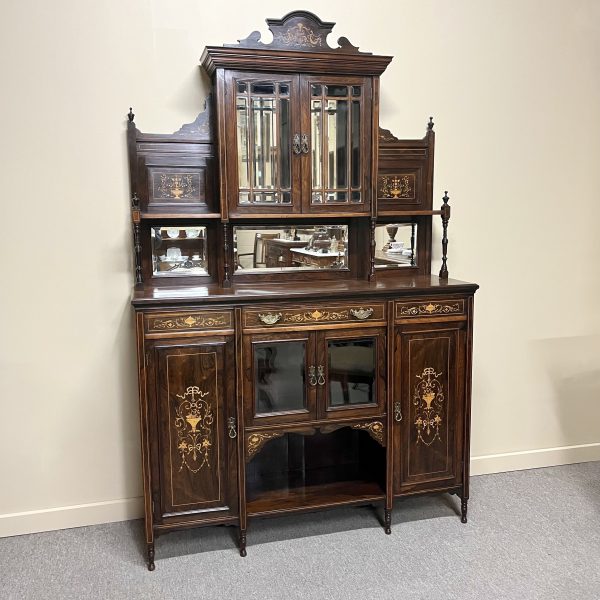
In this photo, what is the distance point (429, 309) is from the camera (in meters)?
2.78

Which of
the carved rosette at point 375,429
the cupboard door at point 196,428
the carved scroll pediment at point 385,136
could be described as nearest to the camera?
the cupboard door at point 196,428

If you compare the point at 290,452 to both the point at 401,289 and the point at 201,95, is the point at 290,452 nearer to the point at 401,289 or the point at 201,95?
the point at 401,289

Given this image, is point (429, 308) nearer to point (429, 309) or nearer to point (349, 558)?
point (429, 309)

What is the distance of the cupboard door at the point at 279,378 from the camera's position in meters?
2.62

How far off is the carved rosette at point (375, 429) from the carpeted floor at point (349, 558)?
432 millimetres

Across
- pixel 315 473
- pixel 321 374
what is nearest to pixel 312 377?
pixel 321 374

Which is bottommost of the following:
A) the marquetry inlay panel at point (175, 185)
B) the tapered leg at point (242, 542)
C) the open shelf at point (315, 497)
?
the tapered leg at point (242, 542)

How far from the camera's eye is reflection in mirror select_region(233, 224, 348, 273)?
2939 mm

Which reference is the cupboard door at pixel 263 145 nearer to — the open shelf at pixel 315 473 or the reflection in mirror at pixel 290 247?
the reflection in mirror at pixel 290 247

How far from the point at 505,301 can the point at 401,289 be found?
0.96m

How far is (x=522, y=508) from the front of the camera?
3064 millimetres

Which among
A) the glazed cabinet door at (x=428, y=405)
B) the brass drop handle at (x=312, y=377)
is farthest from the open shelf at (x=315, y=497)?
the brass drop handle at (x=312, y=377)

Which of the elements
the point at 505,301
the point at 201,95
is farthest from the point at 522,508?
the point at 201,95

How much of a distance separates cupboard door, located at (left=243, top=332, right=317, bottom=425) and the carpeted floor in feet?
1.91
